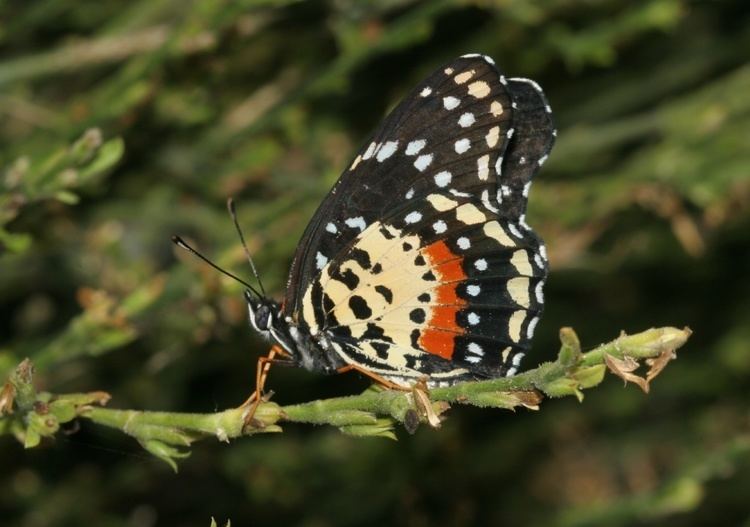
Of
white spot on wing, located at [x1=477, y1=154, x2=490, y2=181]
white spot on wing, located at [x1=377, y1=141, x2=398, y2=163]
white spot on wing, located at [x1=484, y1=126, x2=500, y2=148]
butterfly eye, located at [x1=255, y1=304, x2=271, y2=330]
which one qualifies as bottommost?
butterfly eye, located at [x1=255, y1=304, x2=271, y2=330]

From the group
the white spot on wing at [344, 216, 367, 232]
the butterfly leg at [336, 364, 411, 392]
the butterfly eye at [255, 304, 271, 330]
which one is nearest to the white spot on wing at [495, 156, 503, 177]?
the white spot on wing at [344, 216, 367, 232]

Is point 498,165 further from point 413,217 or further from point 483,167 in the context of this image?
point 413,217

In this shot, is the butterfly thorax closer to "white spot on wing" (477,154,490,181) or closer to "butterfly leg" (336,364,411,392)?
"butterfly leg" (336,364,411,392)

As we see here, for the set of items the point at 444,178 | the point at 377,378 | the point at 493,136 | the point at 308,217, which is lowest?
the point at 308,217

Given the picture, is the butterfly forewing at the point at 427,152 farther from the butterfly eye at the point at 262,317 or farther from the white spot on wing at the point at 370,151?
the butterfly eye at the point at 262,317

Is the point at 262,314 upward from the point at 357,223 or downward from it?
downward

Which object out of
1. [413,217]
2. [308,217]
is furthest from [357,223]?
[308,217]

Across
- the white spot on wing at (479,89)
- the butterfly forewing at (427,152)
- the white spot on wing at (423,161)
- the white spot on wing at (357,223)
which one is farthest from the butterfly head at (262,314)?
the white spot on wing at (479,89)
